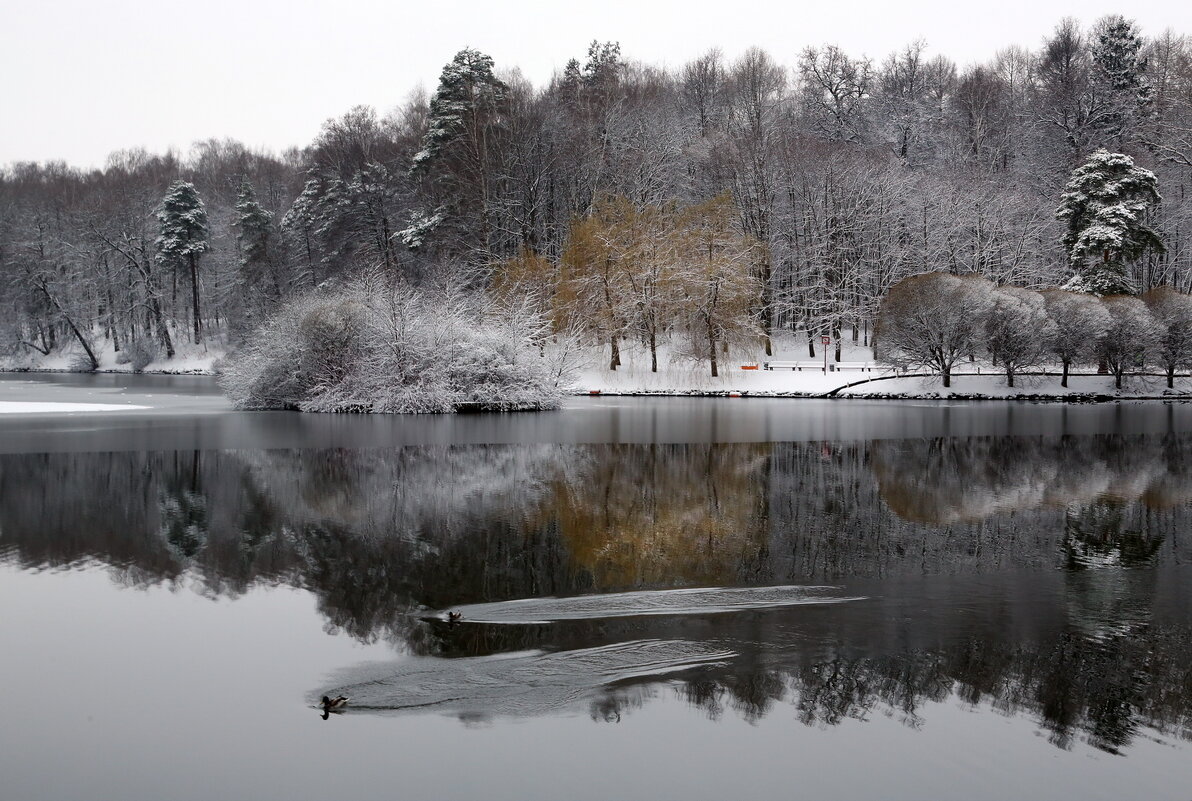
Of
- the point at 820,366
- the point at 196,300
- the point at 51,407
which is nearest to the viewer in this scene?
the point at 51,407

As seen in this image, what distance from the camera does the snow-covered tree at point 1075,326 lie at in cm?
4522

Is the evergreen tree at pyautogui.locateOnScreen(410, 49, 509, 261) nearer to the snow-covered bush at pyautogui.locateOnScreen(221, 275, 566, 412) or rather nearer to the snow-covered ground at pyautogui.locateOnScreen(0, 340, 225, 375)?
the snow-covered bush at pyautogui.locateOnScreen(221, 275, 566, 412)

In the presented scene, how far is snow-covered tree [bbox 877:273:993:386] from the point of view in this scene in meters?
46.4

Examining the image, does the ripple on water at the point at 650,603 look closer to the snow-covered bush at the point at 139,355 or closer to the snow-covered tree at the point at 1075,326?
the snow-covered tree at the point at 1075,326

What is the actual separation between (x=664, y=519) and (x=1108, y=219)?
151ft

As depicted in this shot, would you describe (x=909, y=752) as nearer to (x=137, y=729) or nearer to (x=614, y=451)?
(x=137, y=729)

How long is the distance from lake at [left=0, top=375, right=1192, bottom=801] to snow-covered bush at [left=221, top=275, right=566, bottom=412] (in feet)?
60.1

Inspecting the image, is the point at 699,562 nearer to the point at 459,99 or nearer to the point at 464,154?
the point at 464,154

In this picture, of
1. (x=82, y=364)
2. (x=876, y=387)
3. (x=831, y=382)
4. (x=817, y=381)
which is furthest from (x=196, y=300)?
(x=876, y=387)

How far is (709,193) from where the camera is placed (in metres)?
61.7

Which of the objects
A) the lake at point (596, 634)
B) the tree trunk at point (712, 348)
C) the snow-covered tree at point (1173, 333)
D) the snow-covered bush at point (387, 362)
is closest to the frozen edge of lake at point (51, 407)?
the snow-covered bush at point (387, 362)

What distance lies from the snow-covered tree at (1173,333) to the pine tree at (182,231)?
204ft

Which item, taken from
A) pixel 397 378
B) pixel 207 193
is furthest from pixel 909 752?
pixel 207 193

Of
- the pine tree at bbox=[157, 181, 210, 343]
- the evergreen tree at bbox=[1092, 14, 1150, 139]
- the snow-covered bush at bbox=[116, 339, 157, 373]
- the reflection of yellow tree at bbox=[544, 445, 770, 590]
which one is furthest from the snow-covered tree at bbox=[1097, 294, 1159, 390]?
the snow-covered bush at bbox=[116, 339, 157, 373]
